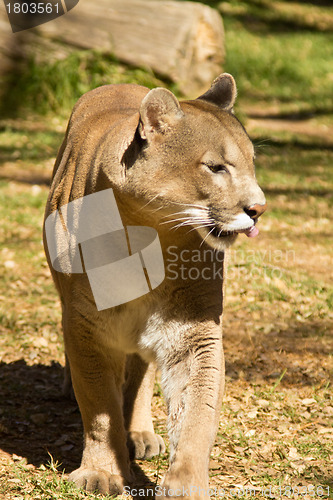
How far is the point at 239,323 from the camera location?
5254 mm

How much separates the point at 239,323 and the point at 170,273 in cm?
214

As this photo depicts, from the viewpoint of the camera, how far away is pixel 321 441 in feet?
12.6

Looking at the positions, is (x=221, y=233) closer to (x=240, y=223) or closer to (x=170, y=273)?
(x=240, y=223)

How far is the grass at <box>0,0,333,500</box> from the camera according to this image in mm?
3633

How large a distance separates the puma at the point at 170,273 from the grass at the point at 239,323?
460mm

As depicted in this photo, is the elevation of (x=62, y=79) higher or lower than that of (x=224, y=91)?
lower

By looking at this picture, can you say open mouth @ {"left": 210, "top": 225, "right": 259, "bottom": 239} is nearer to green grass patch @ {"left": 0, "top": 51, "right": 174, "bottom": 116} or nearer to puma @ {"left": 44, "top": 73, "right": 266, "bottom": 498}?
puma @ {"left": 44, "top": 73, "right": 266, "bottom": 498}
